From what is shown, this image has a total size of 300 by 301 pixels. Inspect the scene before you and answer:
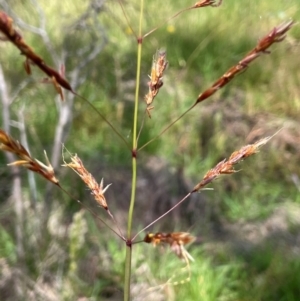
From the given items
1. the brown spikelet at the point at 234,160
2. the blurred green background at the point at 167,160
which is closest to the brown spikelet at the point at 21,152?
the brown spikelet at the point at 234,160

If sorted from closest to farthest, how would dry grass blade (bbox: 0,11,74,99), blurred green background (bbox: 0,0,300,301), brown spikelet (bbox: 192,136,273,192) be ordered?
dry grass blade (bbox: 0,11,74,99)
brown spikelet (bbox: 192,136,273,192)
blurred green background (bbox: 0,0,300,301)

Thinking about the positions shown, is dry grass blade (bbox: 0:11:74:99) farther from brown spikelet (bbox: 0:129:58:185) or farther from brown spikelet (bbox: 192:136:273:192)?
brown spikelet (bbox: 192:136:273:192)

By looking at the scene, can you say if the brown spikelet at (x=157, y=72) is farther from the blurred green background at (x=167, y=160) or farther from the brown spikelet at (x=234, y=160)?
the blurred green background at (x=167, y=160)

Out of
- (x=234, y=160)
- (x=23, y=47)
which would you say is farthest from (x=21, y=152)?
(x=234, y=160)

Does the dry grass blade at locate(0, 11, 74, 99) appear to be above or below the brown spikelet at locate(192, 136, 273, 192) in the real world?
above

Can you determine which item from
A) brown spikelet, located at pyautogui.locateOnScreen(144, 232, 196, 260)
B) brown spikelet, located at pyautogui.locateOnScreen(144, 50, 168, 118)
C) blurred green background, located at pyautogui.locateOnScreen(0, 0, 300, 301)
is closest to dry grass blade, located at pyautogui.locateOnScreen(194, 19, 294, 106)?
brown spikelet, located at pyautogui.locateOnScreen(144, 50, 168, 118)

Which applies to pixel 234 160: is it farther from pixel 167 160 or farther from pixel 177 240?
pixel 167 160

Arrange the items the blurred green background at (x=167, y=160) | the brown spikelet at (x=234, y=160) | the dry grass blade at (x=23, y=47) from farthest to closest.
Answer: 1. the blurred green background at (x=167, y=160)
2. the brown spikelet at (x=234, y=160)
3. the dry grass blade at (x=23, y=47)

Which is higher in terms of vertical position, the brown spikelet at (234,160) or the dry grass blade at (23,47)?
the dry grass blade at (23,47)
